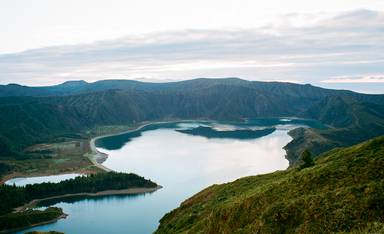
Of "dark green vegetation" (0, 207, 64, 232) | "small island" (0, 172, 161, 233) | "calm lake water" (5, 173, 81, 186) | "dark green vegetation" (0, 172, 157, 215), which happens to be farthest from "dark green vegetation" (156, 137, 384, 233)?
"calm lake water" (5, 173, 81, 186)

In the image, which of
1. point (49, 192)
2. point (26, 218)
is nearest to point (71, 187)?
point (49, 192)

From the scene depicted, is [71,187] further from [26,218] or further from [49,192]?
[26,218]

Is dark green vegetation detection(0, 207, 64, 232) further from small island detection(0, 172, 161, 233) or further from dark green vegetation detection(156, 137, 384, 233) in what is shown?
dark green vegetation detection(156, 137, 384, 233)

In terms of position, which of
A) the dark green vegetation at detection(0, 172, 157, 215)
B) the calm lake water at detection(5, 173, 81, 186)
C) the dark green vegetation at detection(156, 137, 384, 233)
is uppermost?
the dark green vegetation at detection(156, 137, 384, 233)

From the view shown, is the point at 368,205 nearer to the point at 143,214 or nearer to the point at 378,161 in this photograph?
the point at 378,161

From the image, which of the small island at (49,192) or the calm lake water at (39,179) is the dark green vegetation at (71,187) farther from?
the calm lake water at (39,179)

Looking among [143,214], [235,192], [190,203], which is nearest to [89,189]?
[143,214]
